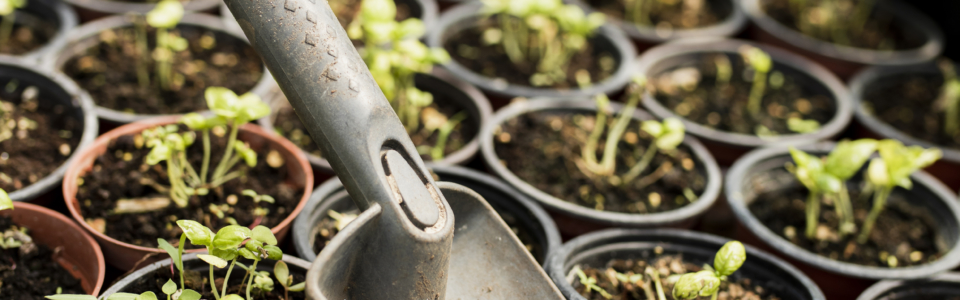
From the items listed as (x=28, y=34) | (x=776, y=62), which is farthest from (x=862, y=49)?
(x=28, y=34)

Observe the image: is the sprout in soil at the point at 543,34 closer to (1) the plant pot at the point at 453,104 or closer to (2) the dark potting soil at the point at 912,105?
(1) the plant pot at the point at 453,104

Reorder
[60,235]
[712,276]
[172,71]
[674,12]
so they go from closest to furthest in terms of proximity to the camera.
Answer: [712,276]
[60,235]
[172,71]
[674,12]

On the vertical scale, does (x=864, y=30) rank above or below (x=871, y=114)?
above

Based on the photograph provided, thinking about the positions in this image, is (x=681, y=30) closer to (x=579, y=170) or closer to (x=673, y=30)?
(x=673, y=30)

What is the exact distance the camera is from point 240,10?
1069 mm

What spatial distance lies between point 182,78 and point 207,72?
0.08 meters

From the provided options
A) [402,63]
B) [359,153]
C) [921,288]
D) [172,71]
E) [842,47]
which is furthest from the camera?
[842,47]

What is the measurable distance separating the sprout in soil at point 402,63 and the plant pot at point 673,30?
89 centimetres

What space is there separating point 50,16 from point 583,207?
185cm

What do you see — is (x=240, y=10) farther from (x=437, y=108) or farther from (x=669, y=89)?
(x=669, y=89)

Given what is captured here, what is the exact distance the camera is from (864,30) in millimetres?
3090

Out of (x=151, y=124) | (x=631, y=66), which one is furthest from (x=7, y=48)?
(x=631, y=66)

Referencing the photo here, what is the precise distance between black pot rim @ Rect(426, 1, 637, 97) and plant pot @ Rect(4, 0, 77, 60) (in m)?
1.15

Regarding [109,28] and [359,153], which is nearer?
[359,153]
